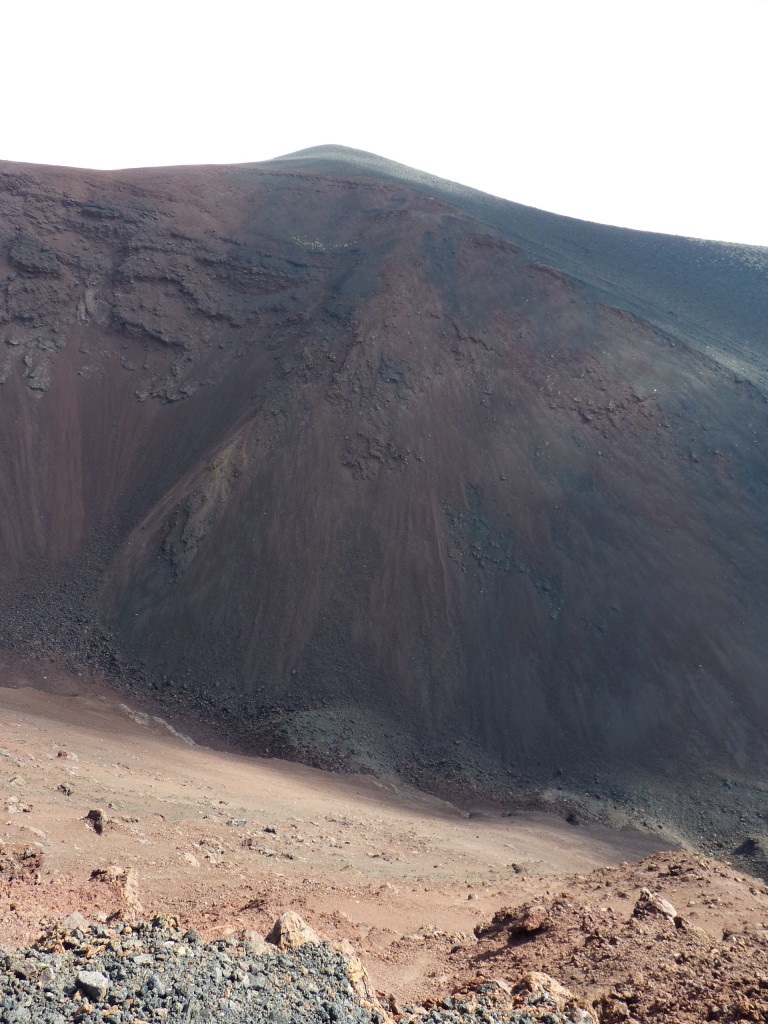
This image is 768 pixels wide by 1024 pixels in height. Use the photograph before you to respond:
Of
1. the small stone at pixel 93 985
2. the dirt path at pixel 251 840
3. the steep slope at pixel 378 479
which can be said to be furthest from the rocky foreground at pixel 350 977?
the steep slope at pixel 378 479

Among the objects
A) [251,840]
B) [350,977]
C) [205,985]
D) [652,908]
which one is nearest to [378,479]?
[251,840]

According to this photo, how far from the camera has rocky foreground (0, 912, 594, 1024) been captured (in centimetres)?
518

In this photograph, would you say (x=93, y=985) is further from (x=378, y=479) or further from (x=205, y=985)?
(x=378, y=479)

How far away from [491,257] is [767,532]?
44.7ft

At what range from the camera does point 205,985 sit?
5.55 meters

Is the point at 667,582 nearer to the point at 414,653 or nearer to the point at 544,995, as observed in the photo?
the point at 414,653

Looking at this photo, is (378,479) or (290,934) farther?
(378,479)

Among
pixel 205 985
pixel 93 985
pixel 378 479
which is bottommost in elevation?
pixel 205 985

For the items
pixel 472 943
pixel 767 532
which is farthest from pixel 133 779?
pixel 767 532

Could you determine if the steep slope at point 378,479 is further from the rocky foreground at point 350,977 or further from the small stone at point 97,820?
the rocky foreground at point 350,977

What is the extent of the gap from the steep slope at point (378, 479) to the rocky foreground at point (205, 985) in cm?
1327

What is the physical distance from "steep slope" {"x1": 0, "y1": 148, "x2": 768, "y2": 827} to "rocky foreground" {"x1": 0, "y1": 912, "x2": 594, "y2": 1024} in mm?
13271

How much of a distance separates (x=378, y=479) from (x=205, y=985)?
19065 mm

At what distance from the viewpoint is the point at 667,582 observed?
22891mm
